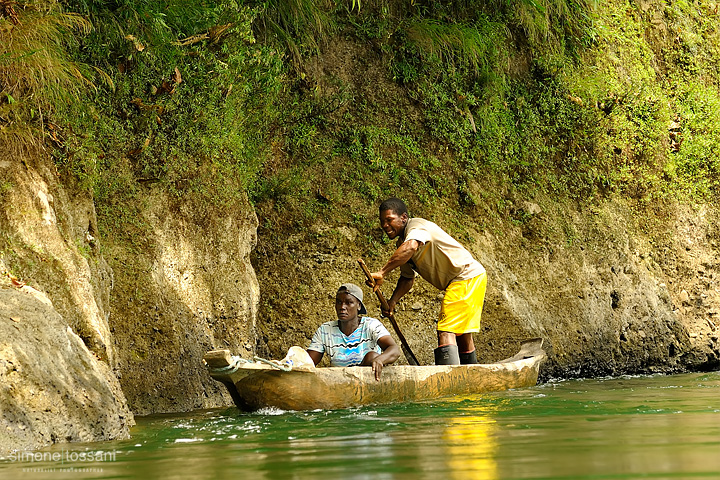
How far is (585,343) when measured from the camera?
10.5 meters

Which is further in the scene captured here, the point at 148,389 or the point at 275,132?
the point at 275,132

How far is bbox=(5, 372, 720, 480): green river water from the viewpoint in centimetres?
312

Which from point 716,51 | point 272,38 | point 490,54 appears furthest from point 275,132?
point 716,51

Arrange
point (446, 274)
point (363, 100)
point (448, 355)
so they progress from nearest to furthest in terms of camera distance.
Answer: point (448, 355) < point (446, 274) < point (363, 100)

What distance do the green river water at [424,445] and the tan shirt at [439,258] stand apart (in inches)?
79.4

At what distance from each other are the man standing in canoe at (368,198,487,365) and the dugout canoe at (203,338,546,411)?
391mm

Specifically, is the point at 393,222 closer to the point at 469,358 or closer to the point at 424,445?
the point at 469,358

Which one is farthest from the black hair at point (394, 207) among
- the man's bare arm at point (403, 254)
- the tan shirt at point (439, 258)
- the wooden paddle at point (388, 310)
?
the wooden paddle at point (388, 310)

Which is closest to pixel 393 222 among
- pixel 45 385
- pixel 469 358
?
pixel 469 358

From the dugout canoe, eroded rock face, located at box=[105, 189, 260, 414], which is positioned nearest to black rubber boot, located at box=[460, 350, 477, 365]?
the dugout canoe

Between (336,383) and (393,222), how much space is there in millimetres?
2180

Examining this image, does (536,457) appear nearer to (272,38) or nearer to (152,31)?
(152,31)

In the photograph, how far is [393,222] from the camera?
26.7 ft

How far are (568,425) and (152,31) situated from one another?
552 cm
